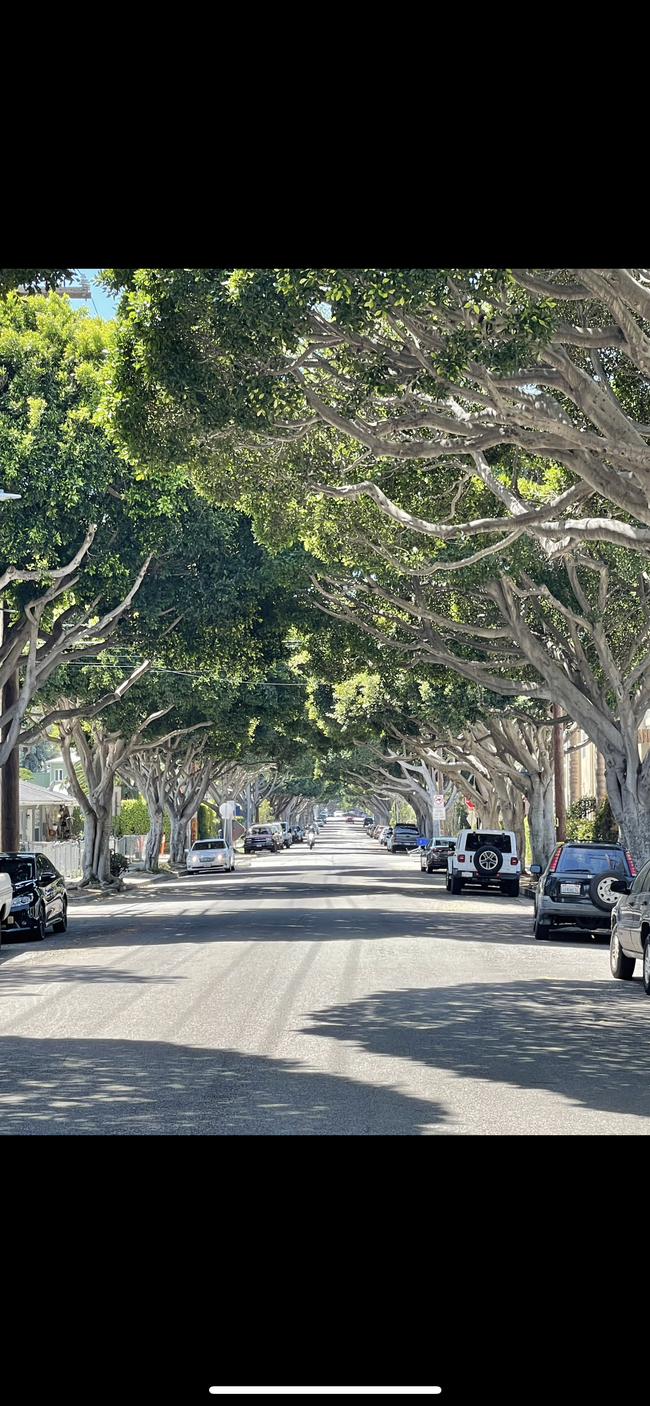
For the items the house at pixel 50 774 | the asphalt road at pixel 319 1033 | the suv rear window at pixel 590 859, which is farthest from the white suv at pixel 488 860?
the house at pixel 50 774

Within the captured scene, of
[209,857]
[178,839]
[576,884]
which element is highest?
[178,839]

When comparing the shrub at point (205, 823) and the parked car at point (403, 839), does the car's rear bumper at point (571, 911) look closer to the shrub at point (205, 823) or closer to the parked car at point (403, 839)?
the shrub at point (205, 823)

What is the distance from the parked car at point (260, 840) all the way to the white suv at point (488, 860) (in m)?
52.0

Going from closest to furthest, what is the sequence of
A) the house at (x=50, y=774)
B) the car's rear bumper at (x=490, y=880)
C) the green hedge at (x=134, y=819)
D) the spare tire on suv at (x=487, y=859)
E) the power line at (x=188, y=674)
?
the spare tire on suv at (x=487, y=859)
the car's rear bumper at (x=490, y=880)
the power line at (x=188, y=674)
the green hedge at (x=134, y=819)
the house at (x=50, y=774)

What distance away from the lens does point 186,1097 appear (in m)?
10.8

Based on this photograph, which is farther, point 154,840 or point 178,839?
point 178,839

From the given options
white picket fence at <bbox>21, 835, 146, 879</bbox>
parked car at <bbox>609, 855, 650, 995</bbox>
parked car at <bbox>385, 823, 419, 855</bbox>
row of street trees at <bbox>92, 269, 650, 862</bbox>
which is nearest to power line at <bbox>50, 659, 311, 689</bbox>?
white picket fence at <bbox>21, 835, 146, 879</bbox>

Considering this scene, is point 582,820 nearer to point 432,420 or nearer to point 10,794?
point 10,794

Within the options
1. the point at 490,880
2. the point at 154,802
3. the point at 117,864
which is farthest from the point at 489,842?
the point at 154,802

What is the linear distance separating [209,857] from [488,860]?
58.1ft

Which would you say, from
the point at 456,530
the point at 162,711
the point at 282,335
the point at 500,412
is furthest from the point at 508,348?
the point at 162,711

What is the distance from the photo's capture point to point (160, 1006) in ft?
52.9

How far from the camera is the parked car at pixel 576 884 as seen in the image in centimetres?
2452
